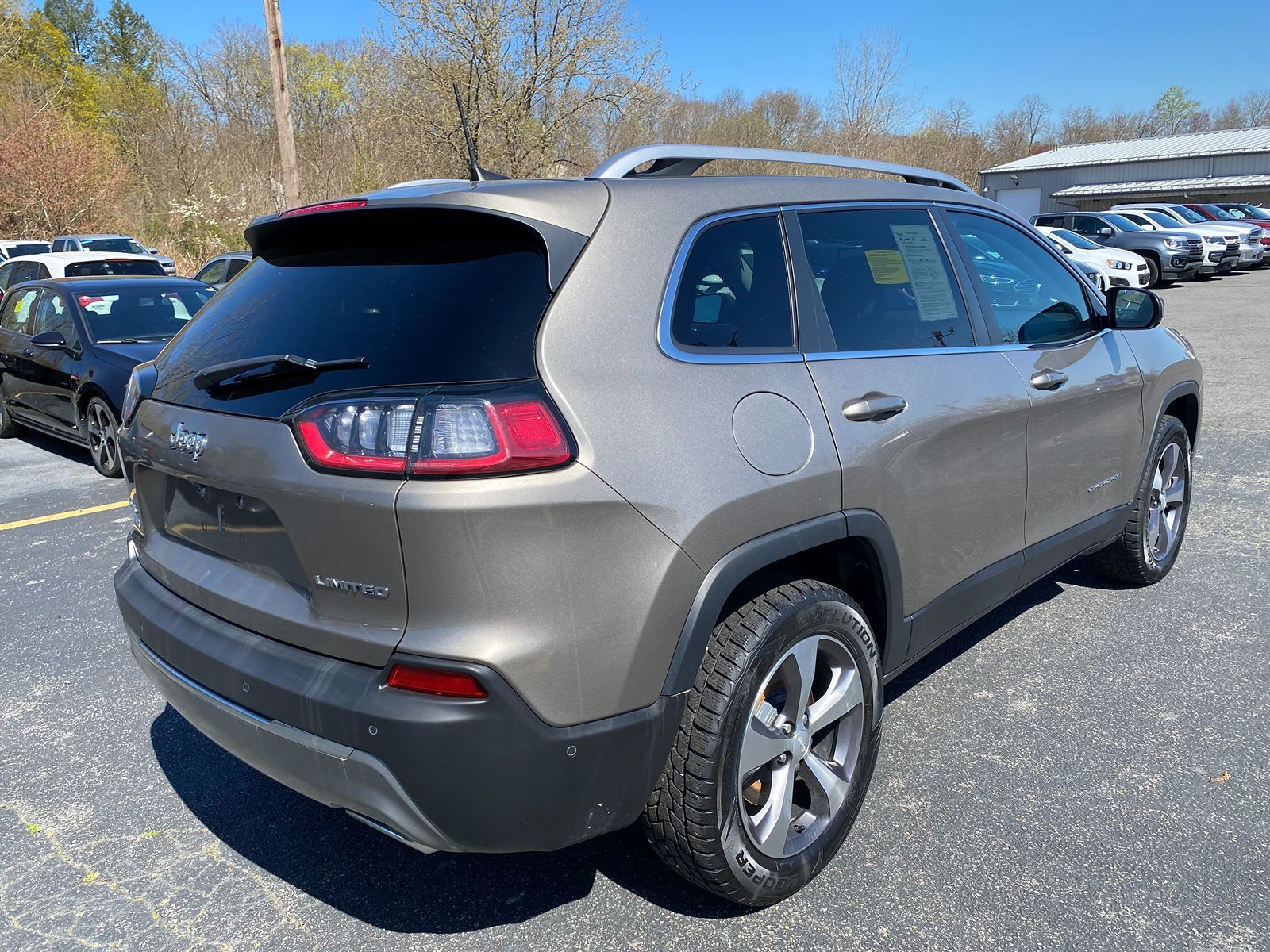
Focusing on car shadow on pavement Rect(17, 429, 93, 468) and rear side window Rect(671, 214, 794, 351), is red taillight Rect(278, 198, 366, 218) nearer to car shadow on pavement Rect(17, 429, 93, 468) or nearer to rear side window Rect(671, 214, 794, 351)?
rear side window Rect(671, 214, 794, 351)

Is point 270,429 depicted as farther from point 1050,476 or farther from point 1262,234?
point 1262,234

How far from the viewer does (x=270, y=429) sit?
7.01 ft

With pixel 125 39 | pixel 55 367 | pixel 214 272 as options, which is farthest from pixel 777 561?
pixel 125 39

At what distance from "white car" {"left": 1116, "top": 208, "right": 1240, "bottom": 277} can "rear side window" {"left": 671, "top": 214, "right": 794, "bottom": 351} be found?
25.9m

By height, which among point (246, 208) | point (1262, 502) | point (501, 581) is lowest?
point (1262, 502)

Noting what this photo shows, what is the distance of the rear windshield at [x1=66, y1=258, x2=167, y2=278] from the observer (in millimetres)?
14945

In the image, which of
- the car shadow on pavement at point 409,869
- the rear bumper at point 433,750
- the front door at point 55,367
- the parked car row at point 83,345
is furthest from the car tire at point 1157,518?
the front door at point 55,367

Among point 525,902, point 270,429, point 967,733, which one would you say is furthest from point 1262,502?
point 270,429

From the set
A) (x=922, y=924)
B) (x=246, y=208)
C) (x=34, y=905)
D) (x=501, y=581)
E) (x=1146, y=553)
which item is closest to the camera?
(x=501, y=581)

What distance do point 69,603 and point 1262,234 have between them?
1317 inches

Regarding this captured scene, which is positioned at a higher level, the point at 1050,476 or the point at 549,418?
the point at 549,418

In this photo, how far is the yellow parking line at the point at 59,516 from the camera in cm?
633

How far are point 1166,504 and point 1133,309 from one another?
1.14m

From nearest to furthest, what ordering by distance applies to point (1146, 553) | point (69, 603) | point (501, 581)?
point (501, 581)
point (1146, 553)
point (69, 603)
